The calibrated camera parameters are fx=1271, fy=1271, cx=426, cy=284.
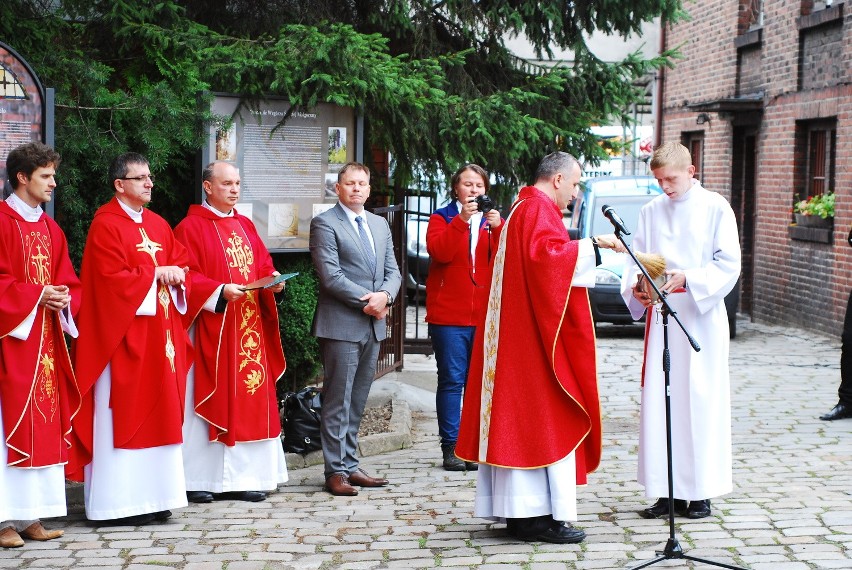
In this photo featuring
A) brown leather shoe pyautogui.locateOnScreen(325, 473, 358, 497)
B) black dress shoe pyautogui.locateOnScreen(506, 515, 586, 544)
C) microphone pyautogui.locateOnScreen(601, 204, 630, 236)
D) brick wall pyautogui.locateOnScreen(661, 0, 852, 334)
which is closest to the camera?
microphone pyautogui.locateOnScreen(601, 204, 630, 236)

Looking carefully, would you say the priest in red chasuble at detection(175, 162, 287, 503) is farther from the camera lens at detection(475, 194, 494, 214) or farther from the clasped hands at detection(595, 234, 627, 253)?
the clasped hands at detection(595, 234, 627, 253)

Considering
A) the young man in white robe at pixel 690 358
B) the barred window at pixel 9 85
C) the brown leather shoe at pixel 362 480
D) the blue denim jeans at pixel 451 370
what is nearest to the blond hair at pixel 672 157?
the young man in white robe at pixel 690 358

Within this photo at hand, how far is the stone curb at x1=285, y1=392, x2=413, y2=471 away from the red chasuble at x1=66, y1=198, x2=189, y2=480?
158 cm

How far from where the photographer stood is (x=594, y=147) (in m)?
10.4

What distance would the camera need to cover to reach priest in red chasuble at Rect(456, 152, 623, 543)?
6.29 meters

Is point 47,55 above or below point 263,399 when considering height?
above

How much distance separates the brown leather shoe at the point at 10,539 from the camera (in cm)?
631

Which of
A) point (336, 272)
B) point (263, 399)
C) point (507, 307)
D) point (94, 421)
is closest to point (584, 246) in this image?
point (507, 307)

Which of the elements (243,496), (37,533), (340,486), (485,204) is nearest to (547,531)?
(340,486)

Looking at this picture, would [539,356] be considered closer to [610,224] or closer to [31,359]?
[31,359]

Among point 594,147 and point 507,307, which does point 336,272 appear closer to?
point 507,307

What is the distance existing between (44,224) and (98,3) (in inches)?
102

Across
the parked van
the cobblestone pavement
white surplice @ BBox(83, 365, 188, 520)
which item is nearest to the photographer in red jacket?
the cobblestone pavement

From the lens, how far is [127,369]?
676 cm
